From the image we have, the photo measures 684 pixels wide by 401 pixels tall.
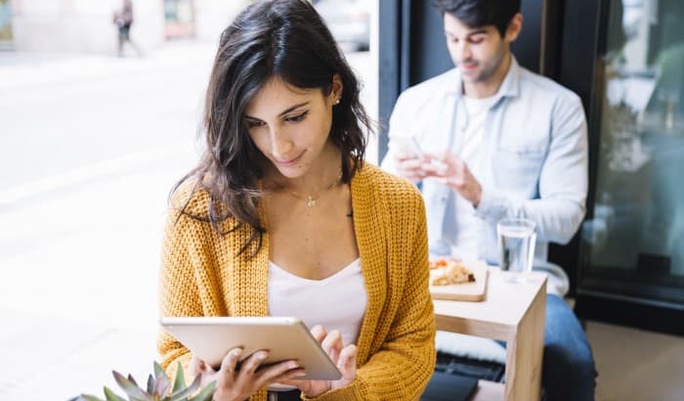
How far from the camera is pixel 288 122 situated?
1.26 meters

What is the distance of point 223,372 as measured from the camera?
110cm

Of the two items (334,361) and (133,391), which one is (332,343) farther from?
(133,391)

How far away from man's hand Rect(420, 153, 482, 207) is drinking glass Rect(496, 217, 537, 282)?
213 millimetres

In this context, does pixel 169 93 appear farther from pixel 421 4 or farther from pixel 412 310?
pixel 412 310

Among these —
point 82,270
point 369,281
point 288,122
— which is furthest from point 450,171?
point 82,270

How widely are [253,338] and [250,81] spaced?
0.42m

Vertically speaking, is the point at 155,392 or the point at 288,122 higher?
the point at 288,122

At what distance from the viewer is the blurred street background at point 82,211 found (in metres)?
2.80

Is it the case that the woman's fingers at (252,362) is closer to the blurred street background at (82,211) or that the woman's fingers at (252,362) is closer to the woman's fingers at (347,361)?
the woman's fingers at (347,361)

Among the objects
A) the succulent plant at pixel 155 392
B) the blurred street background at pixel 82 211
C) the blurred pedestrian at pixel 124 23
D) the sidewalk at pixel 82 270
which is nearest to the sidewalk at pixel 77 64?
the blurred street background at pixel 82 211

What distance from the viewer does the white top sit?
1.34 meters

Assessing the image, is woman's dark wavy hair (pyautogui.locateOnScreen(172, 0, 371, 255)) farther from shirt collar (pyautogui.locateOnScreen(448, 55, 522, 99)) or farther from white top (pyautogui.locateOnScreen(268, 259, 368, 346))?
shirt collar (pyautogui.locateOnScreen(448, 55, 522, 99))

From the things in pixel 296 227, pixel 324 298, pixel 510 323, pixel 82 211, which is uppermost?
pixel 296 227

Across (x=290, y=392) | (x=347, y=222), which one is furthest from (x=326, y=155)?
(x=290, y=392)
